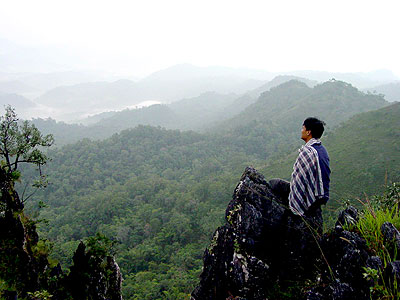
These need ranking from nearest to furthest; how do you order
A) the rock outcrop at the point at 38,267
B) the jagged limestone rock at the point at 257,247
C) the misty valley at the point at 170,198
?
the jagged limestone rock at the point at 257,247
the misty valley at the point at 170,198
the rock outcrop at the point at 38,267

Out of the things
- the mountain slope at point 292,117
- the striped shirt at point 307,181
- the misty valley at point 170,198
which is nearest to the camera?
the striped shirt at point 307,181

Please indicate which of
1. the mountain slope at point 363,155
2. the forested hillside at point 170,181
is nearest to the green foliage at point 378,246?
the forested hillside at point 170,181

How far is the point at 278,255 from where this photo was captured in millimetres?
5020

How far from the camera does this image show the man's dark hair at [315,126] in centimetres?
458

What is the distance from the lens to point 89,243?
28.0 feet

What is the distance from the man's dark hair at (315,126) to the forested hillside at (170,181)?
116 cm

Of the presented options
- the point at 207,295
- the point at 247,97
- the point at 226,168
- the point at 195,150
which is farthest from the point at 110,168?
the point at 247,97

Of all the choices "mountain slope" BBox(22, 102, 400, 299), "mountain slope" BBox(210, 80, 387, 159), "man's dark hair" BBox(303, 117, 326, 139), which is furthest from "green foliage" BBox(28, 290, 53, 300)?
"mountain slope" BBox(210, 80, 387, 159)

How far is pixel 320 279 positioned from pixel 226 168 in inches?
2552

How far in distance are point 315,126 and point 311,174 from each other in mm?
909

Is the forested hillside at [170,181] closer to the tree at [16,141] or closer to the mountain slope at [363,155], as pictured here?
the mountain slope at [363,155]

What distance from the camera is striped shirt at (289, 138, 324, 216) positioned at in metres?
4.51

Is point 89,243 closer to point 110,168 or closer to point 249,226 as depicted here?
point 249,226

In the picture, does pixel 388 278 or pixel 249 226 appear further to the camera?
pixel 249 226
